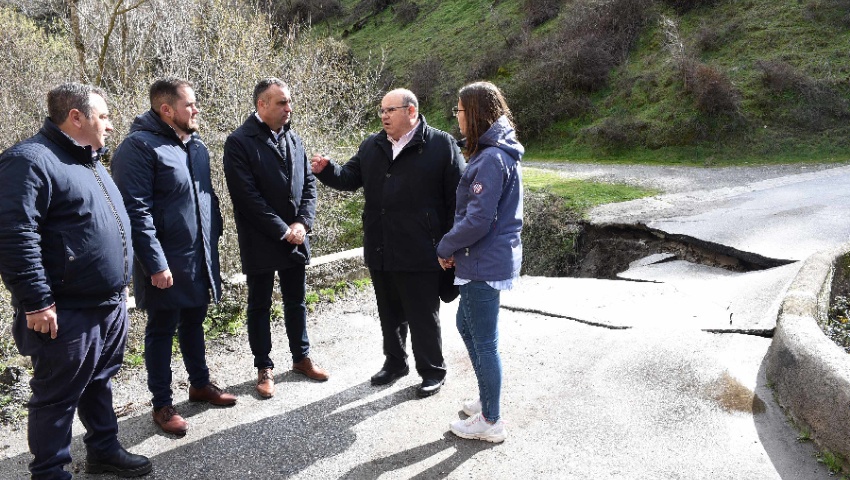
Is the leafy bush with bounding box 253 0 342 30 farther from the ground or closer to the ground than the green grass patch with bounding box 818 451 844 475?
farther from the ground

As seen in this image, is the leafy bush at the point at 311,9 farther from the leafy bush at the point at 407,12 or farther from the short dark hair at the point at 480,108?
the short dark hair at the point at 480,108

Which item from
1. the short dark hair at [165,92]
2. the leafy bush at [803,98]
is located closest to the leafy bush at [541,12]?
the leafy bush at [803,98]

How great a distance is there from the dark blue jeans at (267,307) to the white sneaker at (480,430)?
5.01 feet

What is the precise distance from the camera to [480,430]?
12.7ft

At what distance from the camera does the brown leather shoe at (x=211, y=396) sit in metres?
4.41

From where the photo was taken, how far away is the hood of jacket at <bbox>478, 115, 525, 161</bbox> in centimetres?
363

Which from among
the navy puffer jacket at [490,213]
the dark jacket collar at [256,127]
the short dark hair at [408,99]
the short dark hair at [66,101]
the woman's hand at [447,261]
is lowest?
the woman's hand at [447,261]

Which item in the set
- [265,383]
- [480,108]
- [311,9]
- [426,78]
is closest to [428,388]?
[265,383]

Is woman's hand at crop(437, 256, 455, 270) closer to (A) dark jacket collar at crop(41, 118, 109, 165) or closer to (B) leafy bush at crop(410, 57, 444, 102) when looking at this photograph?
(A) dark jacket collar at crop(41, 118, 109, 165)

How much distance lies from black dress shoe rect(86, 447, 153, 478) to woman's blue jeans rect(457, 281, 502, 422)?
193 cm

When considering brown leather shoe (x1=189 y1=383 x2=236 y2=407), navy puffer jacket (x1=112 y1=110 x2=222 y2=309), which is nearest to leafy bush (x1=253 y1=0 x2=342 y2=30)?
navy puffer jacket (x1=112 y1=110 x2=222 y2=309)

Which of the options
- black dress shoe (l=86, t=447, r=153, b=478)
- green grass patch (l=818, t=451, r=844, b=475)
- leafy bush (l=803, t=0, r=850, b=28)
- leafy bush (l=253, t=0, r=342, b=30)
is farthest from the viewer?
leafy bush (l=253, t=0, r=342, b=30)

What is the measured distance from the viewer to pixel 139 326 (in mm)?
5344

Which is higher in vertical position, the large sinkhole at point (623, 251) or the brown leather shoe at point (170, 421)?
the brown leather shoe at point (170, 421)
